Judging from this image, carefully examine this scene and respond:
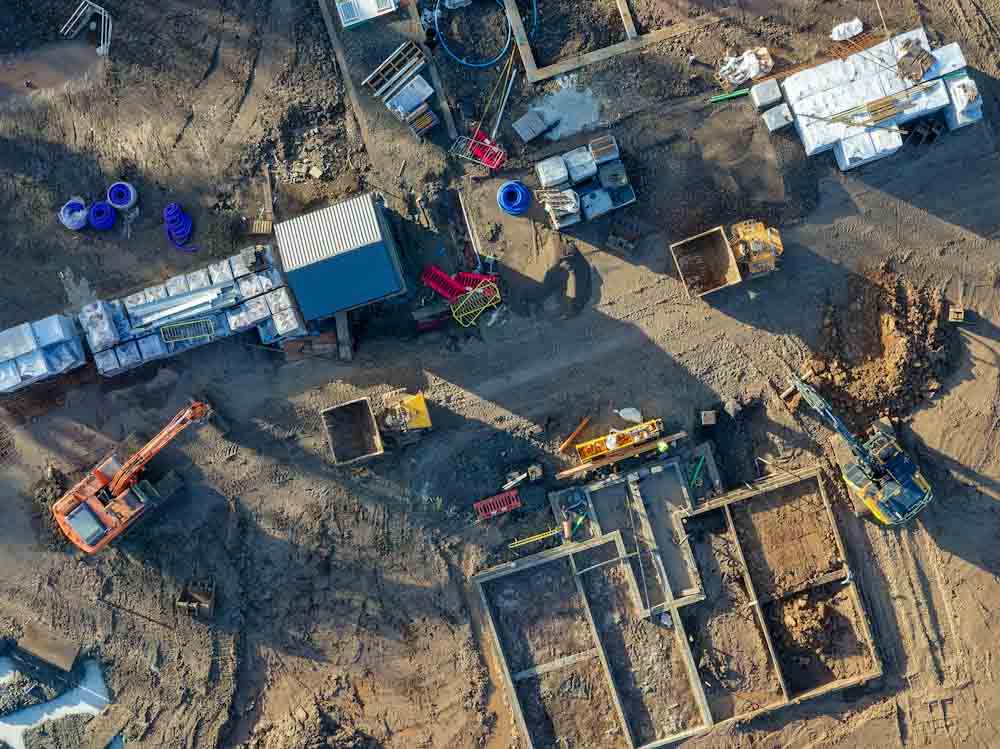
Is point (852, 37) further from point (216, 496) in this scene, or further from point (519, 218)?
point (216, 496)

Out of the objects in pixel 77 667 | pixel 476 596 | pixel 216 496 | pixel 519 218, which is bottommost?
pixel 476 596

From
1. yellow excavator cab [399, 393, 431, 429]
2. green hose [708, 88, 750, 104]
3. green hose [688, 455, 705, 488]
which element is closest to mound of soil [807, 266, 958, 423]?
green hose [688, 455, 705, 488]

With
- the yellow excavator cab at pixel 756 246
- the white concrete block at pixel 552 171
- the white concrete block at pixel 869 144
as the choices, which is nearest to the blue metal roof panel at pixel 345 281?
the white concrete block at pixel 552 171

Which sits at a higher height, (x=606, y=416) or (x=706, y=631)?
(x=606, y=416)

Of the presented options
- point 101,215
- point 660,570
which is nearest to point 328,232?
point 101,215

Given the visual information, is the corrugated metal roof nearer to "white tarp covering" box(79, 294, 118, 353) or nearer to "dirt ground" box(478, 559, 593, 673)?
"white tarp covering" box(79, 294, 118, 353)

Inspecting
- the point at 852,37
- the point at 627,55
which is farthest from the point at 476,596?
the point at 852,37

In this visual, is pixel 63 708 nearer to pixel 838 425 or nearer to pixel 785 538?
pixel 785 538

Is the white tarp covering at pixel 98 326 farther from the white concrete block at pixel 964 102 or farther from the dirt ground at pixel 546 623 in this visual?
the white concrete block at pixel 964 102
